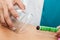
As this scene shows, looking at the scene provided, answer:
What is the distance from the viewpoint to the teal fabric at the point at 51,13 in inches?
49.7

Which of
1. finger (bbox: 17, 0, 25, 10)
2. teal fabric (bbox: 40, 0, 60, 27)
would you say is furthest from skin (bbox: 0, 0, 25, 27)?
teal fabric (bbox: 40, 0, 60, 27)

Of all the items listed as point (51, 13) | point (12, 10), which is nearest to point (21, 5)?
point (12, 10)

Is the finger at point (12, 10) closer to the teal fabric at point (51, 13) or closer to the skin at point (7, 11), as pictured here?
the skin at point (7, 11)

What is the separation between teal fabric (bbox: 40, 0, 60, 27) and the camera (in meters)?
1.26

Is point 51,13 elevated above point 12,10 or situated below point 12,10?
below

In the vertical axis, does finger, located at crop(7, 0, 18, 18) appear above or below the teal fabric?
above

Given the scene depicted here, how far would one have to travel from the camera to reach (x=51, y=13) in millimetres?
1296

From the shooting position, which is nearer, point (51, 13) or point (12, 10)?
point (12, 10)

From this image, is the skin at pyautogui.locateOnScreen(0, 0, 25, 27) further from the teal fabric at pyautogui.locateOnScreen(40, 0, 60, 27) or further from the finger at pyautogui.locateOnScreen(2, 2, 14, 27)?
the teal fabric at pyautogui.locateOnScreen(40, 0, 60, 27)

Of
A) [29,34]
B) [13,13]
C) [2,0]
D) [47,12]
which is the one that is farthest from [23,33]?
[47,12]

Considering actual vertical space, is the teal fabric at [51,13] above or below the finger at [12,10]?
below

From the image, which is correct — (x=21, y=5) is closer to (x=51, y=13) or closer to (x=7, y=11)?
(x=7, y=11)

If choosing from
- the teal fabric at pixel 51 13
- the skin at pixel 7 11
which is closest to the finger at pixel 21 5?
the skin at pixel 7 11

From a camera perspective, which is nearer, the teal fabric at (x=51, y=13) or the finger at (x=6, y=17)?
the finger at (x=6, y=17)
